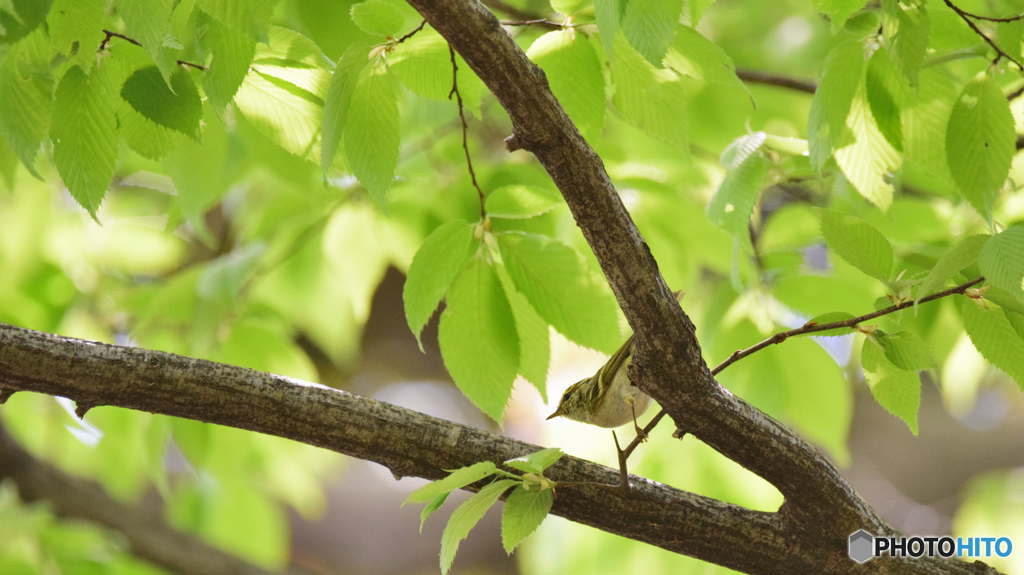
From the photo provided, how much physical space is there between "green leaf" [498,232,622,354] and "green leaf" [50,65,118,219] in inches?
17.4

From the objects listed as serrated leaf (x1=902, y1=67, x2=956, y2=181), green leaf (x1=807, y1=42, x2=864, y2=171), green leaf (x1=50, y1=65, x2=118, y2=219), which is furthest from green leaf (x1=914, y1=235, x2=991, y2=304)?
green leaf (x1=50, y1=65, x2=118, y2=219)

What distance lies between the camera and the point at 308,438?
2.61 feet

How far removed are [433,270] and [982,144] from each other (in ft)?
2.10

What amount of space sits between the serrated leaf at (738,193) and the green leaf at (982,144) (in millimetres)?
227

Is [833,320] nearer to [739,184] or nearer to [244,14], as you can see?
[739,184]

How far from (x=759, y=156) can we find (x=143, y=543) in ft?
7.55

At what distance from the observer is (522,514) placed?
681mm

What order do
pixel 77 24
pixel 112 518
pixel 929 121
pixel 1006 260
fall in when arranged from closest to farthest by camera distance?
1. pixel 1006 260
2. pixel 77 24
3. pixel 929 121
4. pixel 112 518

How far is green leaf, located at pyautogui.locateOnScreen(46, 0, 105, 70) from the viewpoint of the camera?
648 millimetres

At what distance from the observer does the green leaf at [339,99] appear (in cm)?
68

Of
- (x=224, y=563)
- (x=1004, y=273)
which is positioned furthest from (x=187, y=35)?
(x=224, y=563)

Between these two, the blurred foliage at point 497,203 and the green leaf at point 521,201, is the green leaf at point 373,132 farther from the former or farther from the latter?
the green leaf at point 521,201

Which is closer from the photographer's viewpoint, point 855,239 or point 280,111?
point 855,239

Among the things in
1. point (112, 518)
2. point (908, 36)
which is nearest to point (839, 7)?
point (908, 36)
